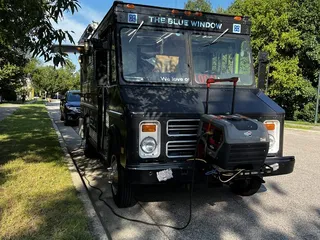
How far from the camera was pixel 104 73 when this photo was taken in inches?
207

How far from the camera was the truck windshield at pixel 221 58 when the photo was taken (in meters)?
4.95

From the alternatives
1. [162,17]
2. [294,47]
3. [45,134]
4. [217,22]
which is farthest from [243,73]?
[294,47]

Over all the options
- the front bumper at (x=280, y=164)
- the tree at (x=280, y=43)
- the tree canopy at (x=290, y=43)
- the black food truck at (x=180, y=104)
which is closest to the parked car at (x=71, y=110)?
the black food truck at (x=180, y=104)

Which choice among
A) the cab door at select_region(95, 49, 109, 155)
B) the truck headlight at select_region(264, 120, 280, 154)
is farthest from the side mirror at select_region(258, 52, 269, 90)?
the cab door at select_region(95, 49, 109, 155)

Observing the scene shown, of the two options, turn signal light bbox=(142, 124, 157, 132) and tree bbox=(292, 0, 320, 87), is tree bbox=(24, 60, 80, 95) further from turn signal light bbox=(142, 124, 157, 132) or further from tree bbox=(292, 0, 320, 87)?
turn signal light bbox=(142, 124, 157, 132)

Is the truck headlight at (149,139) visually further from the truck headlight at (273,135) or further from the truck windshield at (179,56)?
the truck headlight at (273,135)

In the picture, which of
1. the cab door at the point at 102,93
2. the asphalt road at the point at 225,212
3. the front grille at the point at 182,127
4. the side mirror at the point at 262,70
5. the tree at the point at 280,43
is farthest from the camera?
the tree at the point at 280,43

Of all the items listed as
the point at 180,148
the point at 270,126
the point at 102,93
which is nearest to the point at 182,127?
the point at 180,148

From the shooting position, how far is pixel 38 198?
15.0ft

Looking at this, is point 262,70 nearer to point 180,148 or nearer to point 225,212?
point 180,148

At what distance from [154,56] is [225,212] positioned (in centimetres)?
243

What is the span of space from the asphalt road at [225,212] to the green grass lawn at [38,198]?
449 millimetres

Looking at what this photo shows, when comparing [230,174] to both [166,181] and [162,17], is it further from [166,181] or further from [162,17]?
[162,17]

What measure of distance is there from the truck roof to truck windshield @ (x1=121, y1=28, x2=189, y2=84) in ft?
0.46
